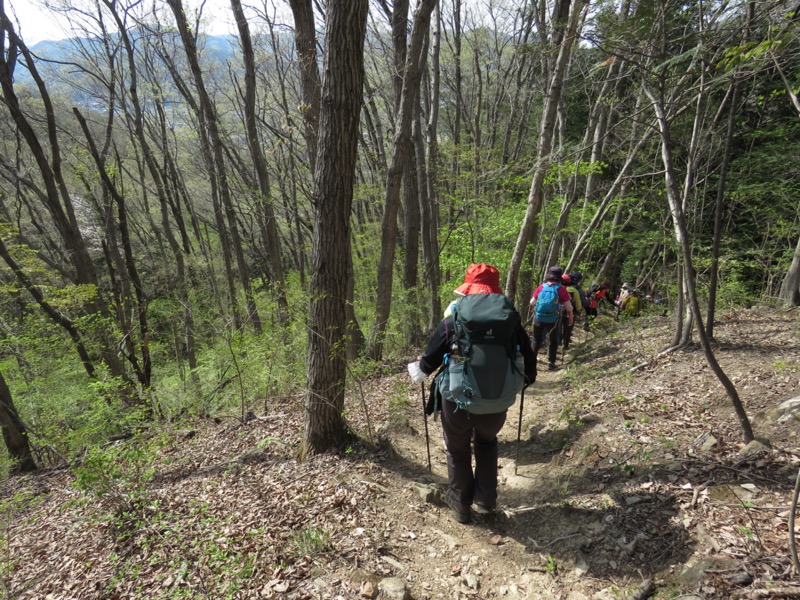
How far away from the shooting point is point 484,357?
9.41 ft

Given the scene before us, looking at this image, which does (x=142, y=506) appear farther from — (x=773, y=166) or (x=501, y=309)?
(x=773, y=166)

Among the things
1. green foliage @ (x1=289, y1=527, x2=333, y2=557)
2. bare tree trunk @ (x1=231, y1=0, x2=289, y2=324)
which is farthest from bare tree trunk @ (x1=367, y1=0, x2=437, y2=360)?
green foliage @ (x1=289, y1=527, x2=333, y2=557)

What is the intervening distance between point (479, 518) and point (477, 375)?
1.53 metres

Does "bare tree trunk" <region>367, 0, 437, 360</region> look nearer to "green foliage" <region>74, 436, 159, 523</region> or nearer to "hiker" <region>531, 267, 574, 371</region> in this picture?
"hiker" <region>531, 267, 574, 371</region>

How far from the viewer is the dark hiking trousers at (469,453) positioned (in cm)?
309

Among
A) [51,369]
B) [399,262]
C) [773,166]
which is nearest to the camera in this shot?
[773,166]

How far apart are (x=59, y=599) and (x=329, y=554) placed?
88.3 inches

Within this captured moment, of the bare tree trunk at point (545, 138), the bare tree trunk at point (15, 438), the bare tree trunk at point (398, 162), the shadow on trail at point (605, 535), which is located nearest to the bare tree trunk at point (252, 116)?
the bare tree trunk at point (398, 162)

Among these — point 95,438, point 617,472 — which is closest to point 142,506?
point 95,438

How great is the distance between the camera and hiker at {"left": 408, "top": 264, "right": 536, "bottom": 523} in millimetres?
2875

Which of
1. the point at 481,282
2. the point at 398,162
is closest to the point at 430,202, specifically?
the point at 398,162

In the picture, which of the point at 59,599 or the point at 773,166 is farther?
the point at 773,166

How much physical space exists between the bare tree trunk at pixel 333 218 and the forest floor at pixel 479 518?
553mm

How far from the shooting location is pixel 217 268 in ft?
72.7
